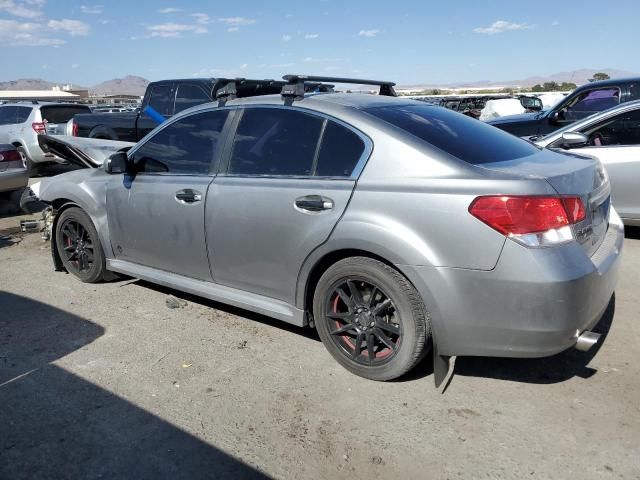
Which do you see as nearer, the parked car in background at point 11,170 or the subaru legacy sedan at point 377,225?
the subaru legacy sedan at point 377,225

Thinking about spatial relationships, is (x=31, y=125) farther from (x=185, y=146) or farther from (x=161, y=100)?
(x=185, y=146)

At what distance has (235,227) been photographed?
147 inches

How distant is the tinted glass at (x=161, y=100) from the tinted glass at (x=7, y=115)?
5.05m

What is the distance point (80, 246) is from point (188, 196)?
173 cm

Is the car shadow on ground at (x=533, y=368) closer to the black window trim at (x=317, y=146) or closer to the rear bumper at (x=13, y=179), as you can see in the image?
the black window trim at (x=317, y=146)

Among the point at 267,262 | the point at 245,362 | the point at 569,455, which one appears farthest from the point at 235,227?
the point at 569,455

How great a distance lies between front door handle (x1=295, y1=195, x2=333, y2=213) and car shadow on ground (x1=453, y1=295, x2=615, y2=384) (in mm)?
1312

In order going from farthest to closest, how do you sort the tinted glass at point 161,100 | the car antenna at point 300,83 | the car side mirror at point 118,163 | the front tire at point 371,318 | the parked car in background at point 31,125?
the parked car in background at point 31,125
the tinted glass at point 161,100
the car side mirror at point 118,163
the car antenna at point 300,83
the front tire at point 371,318

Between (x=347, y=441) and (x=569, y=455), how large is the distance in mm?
1047

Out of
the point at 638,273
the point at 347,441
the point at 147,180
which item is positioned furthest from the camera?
the point at 638,273

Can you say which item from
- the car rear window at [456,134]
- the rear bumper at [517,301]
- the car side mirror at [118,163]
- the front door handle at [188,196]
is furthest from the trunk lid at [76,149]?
the rear bumper at [517,301]

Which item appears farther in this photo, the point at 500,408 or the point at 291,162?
the point at 291,162

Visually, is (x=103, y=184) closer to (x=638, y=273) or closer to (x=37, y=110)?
(x=638, y=273)

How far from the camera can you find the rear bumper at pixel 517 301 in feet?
8.98
